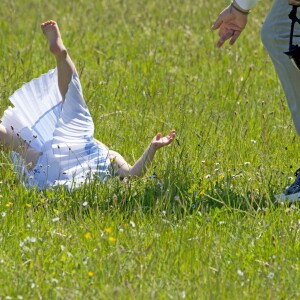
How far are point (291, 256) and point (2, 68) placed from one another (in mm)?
3734

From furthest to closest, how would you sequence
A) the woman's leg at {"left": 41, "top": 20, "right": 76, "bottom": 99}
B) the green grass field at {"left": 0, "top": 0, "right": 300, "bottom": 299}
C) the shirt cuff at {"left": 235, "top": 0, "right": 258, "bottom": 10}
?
the woman's leg at {"left": 41, "top": 20, "right": 76, "bottom": 99} → the shirt cuff at {"left": 235, "top": 0, "right": 258, "bottom": 10} → the green grass field at {"left": 0, "top": 0, "right": 300, "bottom": 299}

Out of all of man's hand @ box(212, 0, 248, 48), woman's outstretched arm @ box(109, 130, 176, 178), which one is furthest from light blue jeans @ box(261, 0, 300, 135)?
woman's outstretched arm @ box(109, 130, 176, 178)

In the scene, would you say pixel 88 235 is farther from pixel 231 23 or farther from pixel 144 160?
Answer: pixel 231 23

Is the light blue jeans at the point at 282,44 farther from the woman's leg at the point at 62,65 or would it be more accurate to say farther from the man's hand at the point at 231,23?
the woman's leg at the point at 62,65

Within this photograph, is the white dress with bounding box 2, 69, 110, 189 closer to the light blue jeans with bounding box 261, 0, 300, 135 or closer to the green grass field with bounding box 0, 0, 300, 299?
the green grass field with bounding box 0, 0, 300, 299

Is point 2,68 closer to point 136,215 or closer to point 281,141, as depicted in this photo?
point 281,141

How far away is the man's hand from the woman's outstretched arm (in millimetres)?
579

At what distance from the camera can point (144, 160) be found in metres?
5.34

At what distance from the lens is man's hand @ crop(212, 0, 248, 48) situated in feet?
16.6

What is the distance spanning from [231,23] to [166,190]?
0.92 meters

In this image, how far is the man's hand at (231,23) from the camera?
5.06m

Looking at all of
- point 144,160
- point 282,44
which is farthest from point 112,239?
point 282,44

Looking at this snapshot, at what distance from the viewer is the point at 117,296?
12.0 feet

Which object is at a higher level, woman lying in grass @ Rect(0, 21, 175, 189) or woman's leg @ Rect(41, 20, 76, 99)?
woman's leg @ Rect(41, 20, 76, 99)
